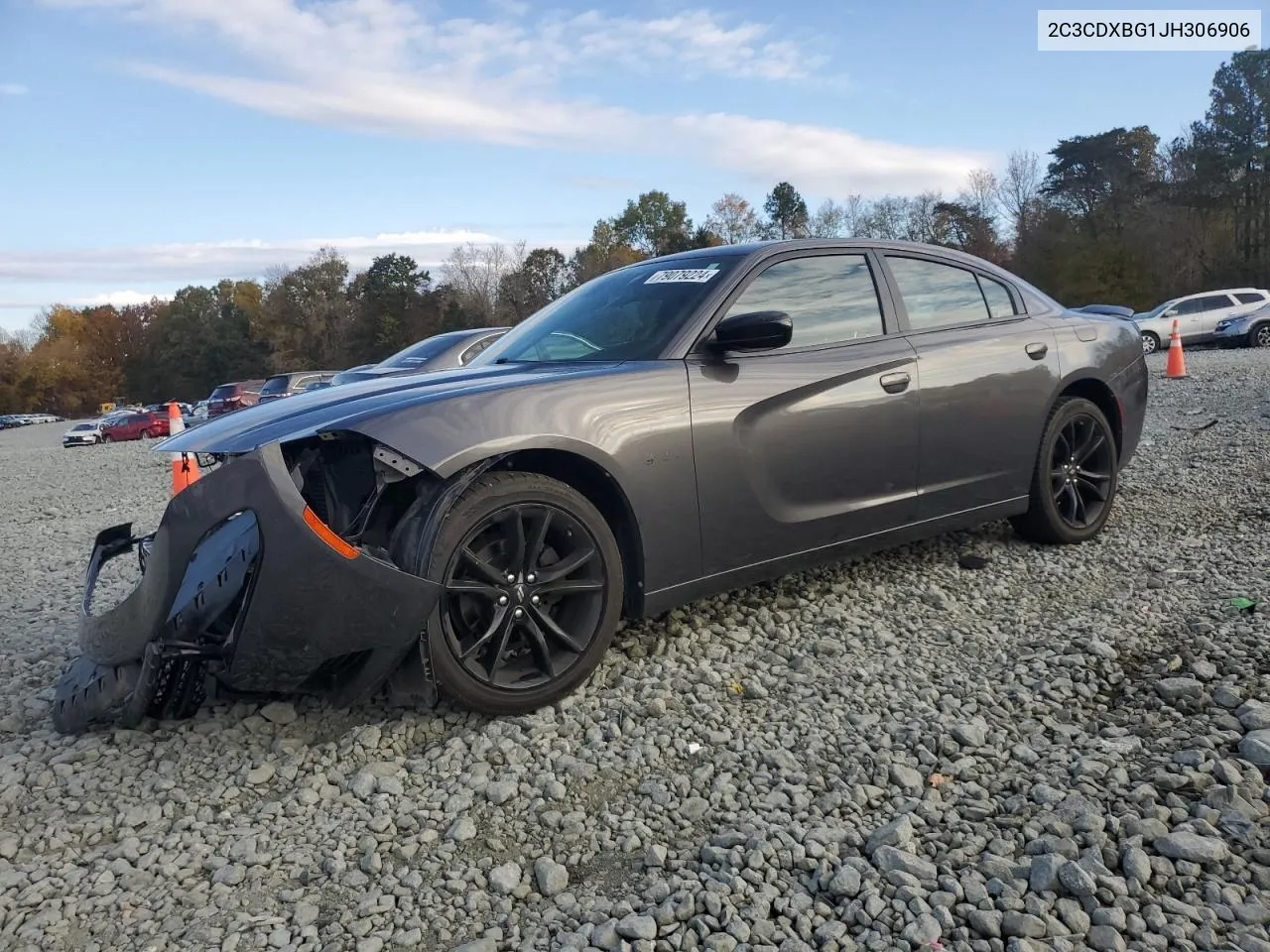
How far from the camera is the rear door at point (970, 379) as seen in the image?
4.07 m

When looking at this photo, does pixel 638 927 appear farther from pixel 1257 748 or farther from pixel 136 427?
pixel 136 427

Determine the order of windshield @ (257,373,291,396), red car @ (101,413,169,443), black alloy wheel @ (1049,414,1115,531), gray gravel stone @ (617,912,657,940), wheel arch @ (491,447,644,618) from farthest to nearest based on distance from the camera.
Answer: red car @ (101,413,169,443), windshield @ (257,373,291,396), black alloy wheel @ (1049,414,1115,531), wheel arch @ (491,447,644,618), gray gravel stone @ (617,912,657,940)

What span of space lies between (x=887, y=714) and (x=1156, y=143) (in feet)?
172

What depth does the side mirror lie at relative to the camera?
10.8 ft

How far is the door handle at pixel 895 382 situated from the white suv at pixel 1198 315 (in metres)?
23.0

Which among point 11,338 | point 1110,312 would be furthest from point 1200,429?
point 11,338

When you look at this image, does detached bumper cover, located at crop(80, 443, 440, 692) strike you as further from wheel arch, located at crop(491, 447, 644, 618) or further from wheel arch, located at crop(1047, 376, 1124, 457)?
wheel arch, located at crop(1047, 376, 1124, 457)

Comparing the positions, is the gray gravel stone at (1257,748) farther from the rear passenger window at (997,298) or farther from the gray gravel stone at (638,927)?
the rear passenger window at (997,298)

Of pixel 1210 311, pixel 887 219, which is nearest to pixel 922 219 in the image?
pixel 887 219

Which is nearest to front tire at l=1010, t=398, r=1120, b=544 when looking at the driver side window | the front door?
the front door

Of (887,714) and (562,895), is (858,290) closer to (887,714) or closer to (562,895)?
(887,714)

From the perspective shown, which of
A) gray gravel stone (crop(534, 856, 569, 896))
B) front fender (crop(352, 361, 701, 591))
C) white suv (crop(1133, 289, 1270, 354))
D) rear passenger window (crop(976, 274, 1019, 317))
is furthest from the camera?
white suv (crop(1133, 289, 1270, 354))

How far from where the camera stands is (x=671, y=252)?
32469 millimetres

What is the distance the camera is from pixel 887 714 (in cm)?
294
